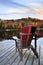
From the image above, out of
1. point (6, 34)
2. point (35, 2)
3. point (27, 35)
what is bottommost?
point (6, 34)

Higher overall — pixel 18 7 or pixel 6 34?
pixel 18 7

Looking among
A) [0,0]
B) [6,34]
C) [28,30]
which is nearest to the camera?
[28,30]

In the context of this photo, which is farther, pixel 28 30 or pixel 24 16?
pixel 24 16

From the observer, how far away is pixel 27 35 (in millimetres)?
3271

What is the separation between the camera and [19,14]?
7.94 m

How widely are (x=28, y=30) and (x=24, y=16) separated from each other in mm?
4698

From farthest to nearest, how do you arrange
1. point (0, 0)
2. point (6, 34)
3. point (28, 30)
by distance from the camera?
point (0, 0) → point (6, 34) → point (28, 30)

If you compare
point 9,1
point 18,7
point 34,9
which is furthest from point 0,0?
point 34,9

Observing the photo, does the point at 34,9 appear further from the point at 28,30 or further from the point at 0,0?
the point at 28,30

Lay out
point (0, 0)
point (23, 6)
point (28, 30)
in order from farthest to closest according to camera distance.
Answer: point (23, 6) < point (0, 0) < point (28, 30)

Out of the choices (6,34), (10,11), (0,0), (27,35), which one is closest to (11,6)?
(10,11)

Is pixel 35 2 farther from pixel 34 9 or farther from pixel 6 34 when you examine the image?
pixel 6 34

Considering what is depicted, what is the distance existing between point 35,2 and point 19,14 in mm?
894

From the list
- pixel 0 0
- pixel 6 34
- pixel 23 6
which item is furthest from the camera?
pixel 23 6
